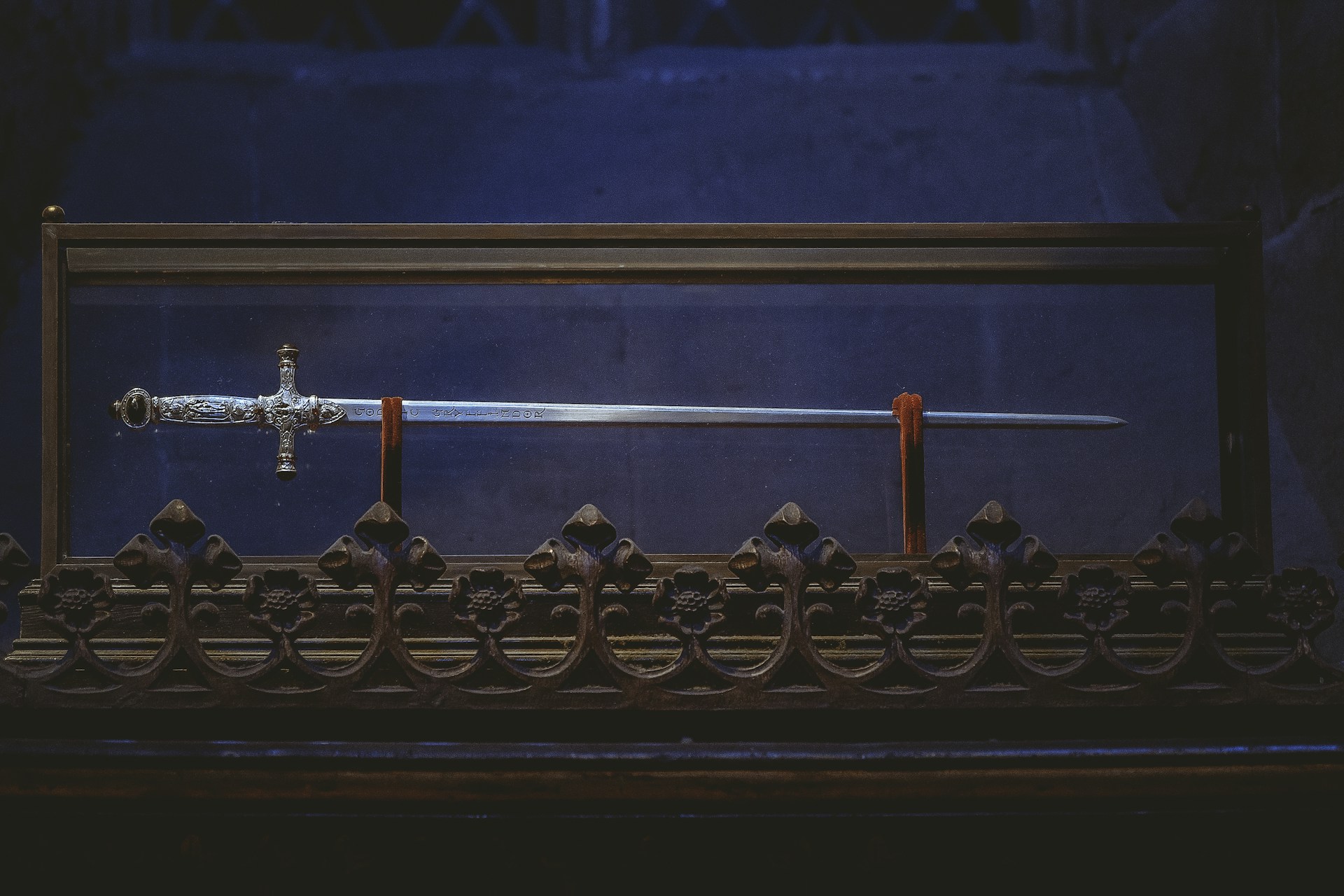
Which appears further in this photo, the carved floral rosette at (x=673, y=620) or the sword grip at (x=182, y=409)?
the sword grip at (x=182, y=409)

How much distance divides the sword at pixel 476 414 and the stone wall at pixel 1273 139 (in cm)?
39

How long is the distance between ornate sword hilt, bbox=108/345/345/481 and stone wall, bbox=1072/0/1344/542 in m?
1.35

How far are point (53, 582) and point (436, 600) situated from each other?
348mm

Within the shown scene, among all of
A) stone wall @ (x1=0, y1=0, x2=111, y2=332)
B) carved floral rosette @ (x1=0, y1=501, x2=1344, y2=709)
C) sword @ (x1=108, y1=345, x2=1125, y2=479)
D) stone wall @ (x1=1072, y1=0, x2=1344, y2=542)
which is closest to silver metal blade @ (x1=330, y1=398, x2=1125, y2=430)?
sword @ (x1=108, y1=345, x2=1125, y2=479)

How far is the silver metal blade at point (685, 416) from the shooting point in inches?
49.4

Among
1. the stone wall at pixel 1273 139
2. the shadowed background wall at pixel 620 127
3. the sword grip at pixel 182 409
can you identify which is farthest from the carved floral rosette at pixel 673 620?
the shadowed background wall at pixel 620 127

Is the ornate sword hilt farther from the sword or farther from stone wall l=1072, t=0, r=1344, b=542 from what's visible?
stone wall l=1072, t=0, r=1344, b=542

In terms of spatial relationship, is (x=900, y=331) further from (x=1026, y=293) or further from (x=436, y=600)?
(x=436, y=600)

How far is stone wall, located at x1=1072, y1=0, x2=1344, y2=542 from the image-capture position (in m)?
1.40

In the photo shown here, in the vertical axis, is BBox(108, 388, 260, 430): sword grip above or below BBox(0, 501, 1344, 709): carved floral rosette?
above

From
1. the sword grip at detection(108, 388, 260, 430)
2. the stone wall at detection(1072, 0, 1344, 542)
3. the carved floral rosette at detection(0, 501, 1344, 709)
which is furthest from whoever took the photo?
the stone wall at detection(1072, 0, 1344, 542)

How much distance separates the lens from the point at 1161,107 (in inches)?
69.9

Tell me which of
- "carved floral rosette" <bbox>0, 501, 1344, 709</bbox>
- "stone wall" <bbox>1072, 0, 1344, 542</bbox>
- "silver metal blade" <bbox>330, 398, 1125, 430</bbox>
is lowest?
"carved floral rosette" <bbox>0, 501, 1344, 709</bbox>

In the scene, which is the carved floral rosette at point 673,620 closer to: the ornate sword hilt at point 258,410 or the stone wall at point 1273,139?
the ornate sword hilt at point 258,410
